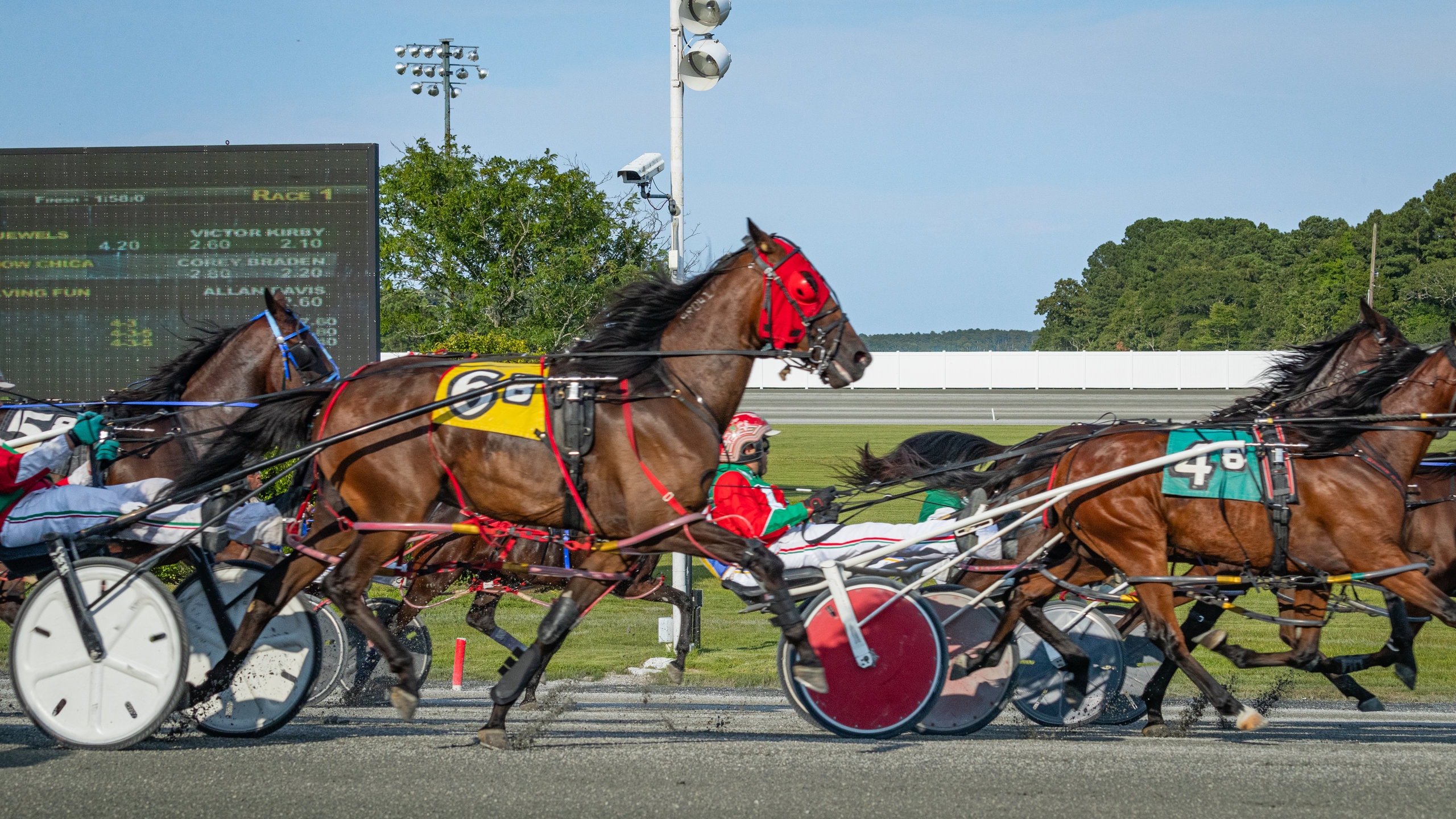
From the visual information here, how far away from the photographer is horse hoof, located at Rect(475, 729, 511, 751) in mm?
5316

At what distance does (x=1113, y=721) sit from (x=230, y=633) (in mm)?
4393

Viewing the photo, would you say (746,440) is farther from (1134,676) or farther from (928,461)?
(1134,676)

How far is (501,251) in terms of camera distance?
1593cm

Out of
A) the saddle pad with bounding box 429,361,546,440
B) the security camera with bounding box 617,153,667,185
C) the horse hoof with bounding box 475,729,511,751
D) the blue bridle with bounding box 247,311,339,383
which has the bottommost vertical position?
the horse hoof with bounding box 475,729,511,751

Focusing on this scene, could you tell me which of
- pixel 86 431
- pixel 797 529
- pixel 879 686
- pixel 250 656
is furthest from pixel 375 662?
pixel 879 686

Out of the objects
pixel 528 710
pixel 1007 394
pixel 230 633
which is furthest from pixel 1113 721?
pixel 1007 394

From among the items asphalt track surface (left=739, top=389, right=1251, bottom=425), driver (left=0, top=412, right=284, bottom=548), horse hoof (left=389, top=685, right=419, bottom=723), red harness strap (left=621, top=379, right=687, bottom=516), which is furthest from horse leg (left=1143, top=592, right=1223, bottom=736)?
asphalt track surface (left=739, top=389, right=1251, bottom=425)

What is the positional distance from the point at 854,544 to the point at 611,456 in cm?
154

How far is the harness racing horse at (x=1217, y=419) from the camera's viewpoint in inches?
257

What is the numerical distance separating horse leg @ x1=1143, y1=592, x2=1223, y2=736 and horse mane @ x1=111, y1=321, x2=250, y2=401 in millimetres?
5207

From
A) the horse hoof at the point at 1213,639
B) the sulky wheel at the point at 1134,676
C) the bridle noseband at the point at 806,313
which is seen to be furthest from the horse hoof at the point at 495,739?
the horse hoof at the point at 1213,639

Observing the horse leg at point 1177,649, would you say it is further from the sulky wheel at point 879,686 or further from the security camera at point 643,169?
the security camera at point 643,169

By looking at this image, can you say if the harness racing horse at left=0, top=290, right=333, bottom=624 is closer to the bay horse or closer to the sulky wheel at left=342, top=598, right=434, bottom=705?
the sulky wheel at left=342, top=598, right=434, bottom=705

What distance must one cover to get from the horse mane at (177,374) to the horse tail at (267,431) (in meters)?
1.25
